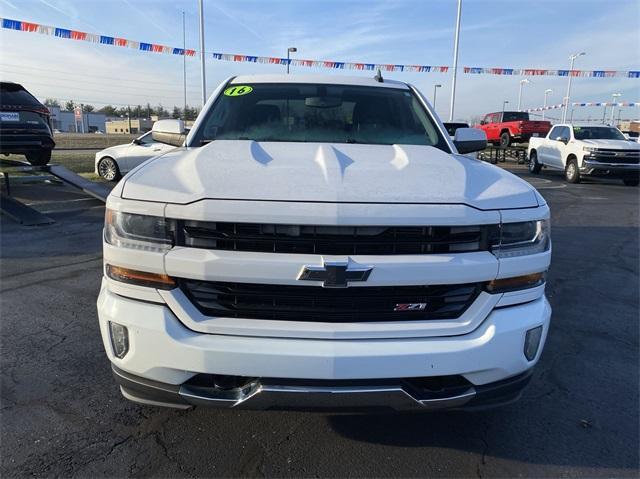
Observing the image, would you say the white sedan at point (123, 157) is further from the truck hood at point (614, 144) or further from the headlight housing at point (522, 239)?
the truck hood at point (614, 144)

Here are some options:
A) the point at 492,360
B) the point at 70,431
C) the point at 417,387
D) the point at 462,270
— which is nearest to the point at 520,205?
the point at 462,270

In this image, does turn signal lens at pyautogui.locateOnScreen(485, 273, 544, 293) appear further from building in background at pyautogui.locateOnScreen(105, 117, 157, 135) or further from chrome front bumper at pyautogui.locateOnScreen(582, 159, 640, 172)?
building in background at pyautogui.locateOnScreen(105, 117, 157, 135)

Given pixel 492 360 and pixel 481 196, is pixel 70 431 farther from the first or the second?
pixel 481 196

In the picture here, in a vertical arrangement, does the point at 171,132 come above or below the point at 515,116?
below

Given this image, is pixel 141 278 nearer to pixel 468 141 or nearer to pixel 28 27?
pixel 468 141

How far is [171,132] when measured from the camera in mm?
3613

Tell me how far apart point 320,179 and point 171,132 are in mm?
1940

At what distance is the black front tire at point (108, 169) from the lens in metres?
12.3

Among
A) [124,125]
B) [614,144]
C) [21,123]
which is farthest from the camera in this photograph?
[124,125]

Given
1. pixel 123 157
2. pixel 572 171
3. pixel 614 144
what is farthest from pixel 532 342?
pixel 572 171

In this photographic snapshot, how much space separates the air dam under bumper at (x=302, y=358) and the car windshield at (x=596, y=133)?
16.7m

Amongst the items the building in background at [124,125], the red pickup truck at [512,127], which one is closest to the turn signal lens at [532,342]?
the red pickup truck at [512,127]

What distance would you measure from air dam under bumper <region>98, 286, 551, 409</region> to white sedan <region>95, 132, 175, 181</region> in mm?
10650

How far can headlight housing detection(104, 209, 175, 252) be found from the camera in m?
2.03
